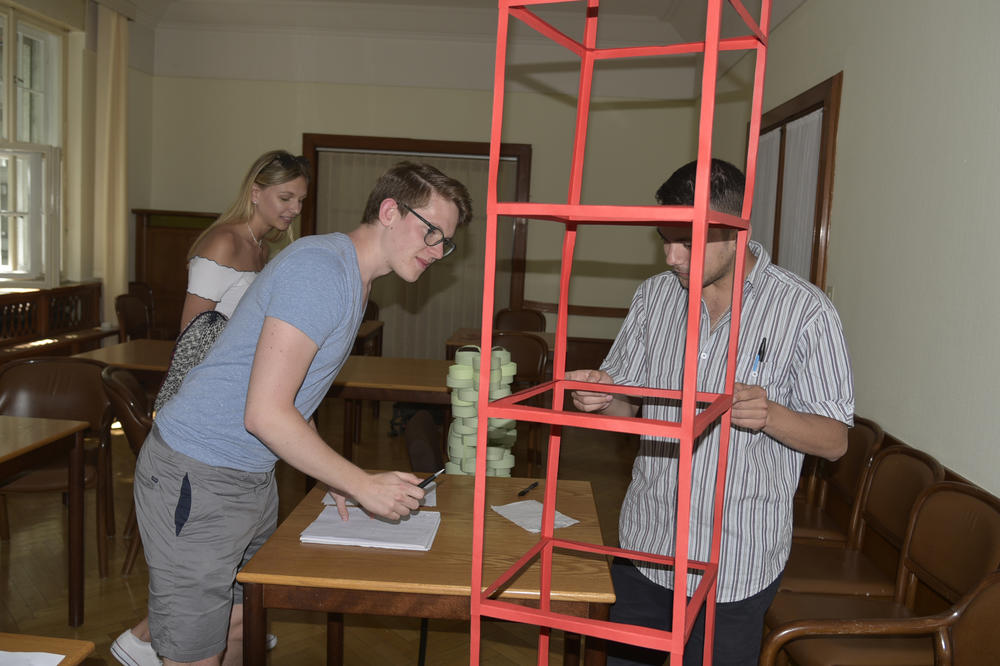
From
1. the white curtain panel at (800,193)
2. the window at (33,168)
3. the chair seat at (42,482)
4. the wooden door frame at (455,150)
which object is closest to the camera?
the chair seat at (42,482)

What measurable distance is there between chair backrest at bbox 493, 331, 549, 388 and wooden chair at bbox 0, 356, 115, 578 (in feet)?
7.74

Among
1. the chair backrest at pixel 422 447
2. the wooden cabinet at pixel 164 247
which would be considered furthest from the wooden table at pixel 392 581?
the wooden cabinet at pixel 164 247

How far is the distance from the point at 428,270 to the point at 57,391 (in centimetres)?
481

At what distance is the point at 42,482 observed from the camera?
330 centimetres

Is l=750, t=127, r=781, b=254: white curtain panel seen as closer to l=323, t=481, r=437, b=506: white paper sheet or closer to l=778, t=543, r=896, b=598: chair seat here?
l=778, t=543, r=896, b=598: chair seat

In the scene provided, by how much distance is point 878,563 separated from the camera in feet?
→ 9.98

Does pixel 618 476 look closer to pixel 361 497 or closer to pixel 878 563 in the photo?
pixel 878 563

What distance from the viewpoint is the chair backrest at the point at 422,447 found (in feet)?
8.19

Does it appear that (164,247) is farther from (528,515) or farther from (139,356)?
(528,515)

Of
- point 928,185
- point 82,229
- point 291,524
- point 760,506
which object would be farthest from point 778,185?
point 82,229

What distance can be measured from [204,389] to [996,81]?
2.42 meters

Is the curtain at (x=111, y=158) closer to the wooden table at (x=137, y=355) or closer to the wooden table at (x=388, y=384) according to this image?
the wooden table at (x=137, y=355)

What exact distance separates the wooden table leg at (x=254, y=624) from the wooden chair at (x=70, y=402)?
6.57 feet

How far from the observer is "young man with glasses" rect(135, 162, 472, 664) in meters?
1.61
